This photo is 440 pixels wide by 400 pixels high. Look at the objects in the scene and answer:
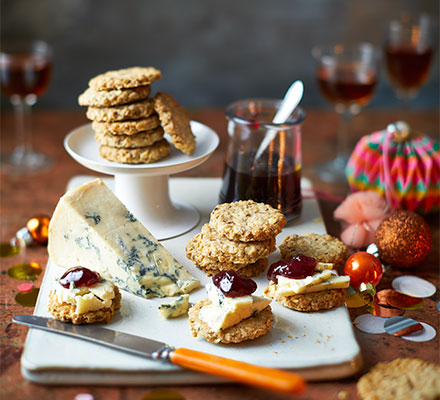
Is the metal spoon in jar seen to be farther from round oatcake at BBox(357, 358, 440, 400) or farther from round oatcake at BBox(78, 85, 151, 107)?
round oatcake at BBox(357, 358, 440, 400)

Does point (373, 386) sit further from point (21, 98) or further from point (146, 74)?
point (21, 98)

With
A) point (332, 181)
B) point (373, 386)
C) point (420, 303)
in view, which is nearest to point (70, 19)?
point (332, 181)

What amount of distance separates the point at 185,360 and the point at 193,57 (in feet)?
6.32

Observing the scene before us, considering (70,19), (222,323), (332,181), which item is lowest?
(332,181)

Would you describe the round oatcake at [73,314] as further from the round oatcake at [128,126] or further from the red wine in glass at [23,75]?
the red wine in glass at [23,75]

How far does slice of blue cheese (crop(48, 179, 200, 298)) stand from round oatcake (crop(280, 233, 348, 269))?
0.22 metres

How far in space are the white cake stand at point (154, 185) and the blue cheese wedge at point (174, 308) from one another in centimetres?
31

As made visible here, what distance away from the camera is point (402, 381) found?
3.48 feet

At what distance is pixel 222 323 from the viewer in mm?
1092

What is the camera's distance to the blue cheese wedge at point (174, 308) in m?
1.19

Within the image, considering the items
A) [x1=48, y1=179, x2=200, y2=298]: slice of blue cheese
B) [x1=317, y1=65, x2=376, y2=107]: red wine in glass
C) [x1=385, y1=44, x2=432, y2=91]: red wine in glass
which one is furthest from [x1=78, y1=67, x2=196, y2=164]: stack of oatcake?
[x1=385, y1=44, x2=432, y2=91]: red wine in glass

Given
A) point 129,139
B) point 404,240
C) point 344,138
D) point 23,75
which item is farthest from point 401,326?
point 23,75

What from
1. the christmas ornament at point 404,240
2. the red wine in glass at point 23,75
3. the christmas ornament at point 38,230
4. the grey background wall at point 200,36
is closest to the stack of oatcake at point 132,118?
the christmas ornament at point 38,230

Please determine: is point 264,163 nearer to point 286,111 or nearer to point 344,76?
point 286,111
